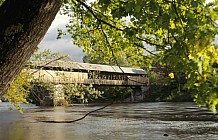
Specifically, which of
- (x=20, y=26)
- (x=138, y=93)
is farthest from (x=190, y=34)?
(x=138, y=93)

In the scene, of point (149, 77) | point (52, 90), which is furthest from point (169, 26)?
point (149, 77)

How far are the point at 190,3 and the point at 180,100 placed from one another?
157ft

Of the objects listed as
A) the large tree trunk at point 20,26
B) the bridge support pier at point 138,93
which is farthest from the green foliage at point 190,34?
the bridge support pier at point 138,93

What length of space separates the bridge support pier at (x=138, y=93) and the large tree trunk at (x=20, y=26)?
180 feet

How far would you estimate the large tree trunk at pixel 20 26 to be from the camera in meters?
2.15

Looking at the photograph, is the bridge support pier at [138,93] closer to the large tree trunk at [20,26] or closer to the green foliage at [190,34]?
the green foliage at [190,34]

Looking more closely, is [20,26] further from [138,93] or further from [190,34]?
[138,93]

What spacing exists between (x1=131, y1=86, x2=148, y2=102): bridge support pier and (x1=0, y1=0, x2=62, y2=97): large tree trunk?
5488 cm

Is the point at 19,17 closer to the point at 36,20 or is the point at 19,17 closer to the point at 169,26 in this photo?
the point at 36,20

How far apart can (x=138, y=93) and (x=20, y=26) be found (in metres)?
56.1

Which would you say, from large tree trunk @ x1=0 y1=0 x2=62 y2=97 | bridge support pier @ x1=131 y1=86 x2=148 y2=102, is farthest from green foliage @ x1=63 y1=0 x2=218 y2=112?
bridge support pier @ x1=131 y1=86 x2=148 y2=102

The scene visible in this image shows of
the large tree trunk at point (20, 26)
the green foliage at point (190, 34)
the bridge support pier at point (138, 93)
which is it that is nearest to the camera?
the green foliage at point (190, 34)

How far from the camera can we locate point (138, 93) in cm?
5788

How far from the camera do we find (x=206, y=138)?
12.3 m
